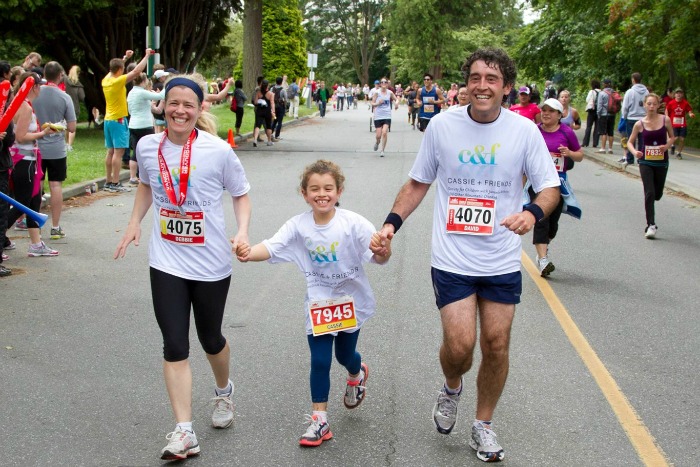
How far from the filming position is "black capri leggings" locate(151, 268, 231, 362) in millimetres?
4512

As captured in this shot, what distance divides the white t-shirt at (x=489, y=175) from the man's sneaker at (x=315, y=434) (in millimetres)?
1016

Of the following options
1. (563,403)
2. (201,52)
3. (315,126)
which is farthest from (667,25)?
(563,403)

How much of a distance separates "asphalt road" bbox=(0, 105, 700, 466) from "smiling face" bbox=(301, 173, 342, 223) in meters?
1.21

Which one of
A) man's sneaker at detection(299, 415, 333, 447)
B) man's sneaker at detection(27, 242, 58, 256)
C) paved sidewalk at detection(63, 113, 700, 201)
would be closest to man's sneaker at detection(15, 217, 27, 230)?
man's sneaker at detection(27, 242, 58, 256)

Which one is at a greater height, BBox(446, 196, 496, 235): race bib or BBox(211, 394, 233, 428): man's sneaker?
BBox(446, 196, 496, 235): race bib

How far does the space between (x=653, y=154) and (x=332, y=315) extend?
8201mm

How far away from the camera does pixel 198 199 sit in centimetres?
459

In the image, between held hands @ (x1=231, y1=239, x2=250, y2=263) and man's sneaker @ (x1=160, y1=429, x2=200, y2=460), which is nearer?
man's sneaker @ (x1=160, y1=429, x2=200, y2=460)

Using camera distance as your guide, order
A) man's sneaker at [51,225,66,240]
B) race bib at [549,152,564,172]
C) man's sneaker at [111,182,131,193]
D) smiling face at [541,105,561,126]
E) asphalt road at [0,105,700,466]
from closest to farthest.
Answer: asphalt road at [0,105,700,466], smiling face at [541,105,561,126], race bib at [549,152,564,172], man's sneaker at [51,225,66,240], man's sneaker at [111,182,131,193]

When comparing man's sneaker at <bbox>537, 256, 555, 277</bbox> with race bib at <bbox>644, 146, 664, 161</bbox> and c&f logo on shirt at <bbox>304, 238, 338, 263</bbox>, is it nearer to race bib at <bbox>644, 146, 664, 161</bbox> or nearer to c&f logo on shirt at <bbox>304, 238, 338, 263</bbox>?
race bib at <bbox>644, 146, 664, 161</bbox>

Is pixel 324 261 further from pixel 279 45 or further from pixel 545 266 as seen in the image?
pixel 279 45

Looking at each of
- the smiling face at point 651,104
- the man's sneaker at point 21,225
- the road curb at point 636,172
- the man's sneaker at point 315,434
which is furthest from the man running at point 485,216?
the road curb at point 636,172

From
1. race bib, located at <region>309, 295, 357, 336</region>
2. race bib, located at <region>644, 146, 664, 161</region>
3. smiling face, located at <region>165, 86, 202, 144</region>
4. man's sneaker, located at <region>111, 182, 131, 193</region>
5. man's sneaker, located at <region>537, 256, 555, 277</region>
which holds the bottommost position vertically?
man's sneaker, located at <region>111, 182, 131, 193</region>

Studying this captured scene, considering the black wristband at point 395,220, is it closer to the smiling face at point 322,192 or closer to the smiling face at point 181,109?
the smiling face at point 322,192
